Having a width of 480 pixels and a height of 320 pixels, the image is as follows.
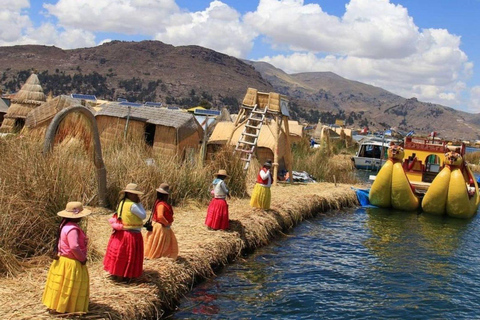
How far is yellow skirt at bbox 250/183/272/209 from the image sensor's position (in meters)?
11.8

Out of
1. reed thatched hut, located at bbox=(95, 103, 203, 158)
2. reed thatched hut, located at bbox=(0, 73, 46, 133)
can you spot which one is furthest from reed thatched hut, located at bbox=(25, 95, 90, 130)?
reed thatched hut, located at bbox=(0, 73, 46, 133)

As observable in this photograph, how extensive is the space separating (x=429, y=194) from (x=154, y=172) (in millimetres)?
9388

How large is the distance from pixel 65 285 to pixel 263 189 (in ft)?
22.1

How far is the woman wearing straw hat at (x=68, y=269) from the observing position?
5.48 metres

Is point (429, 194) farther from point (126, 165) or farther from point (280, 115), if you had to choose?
point (126, 165)

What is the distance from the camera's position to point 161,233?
772cm

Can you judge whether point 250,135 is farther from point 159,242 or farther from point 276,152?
point 159,242

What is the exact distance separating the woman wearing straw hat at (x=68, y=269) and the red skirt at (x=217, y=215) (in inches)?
175

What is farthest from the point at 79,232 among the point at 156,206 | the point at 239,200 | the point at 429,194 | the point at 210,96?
the point at 210,96

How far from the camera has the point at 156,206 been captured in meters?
7.75

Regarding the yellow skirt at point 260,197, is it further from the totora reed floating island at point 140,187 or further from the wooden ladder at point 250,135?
the wooden ladder at point 250,135

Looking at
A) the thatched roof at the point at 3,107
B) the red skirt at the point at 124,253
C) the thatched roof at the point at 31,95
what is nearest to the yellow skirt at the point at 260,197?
the red skirt at the point at 124,253

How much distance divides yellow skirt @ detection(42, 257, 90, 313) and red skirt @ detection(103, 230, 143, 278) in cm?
102

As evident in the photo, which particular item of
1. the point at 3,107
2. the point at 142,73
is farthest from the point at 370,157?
the point at 142,73
